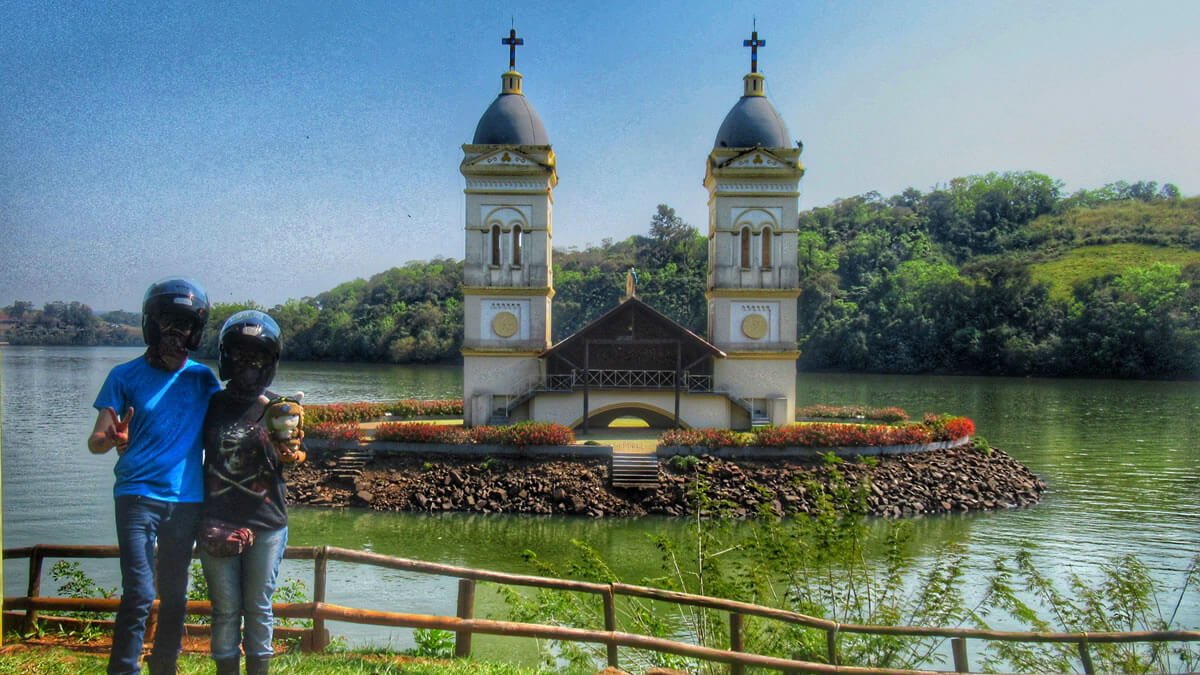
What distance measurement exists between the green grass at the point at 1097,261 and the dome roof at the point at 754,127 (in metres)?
51.9

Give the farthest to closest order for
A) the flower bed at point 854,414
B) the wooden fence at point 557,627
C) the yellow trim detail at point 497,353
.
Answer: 1. the flower bed at point 854,414
2. the yellow trim detail at point 497,353
3. the wooden fence at point 557,627

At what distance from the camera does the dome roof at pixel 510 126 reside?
2467 centimetres

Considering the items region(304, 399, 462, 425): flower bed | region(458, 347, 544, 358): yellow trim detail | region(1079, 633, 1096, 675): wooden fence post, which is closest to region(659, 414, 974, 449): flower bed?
region(458, 347, 544, 358): yellow trim detail

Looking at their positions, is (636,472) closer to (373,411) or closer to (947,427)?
(947,427)

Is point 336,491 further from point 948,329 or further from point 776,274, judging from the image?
point 948,329

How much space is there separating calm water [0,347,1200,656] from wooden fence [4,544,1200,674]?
79.3 inches

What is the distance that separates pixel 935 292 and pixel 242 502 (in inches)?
2737

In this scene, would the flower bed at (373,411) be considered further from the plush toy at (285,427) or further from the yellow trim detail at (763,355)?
the plush toy at (285,427)

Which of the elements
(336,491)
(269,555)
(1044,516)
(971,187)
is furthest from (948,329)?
(269,555)

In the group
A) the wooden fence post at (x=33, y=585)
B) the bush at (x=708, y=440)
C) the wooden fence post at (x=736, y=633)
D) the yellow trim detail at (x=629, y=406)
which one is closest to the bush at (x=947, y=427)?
the bush at (x=708, y=440)

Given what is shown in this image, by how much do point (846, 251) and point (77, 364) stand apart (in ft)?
200

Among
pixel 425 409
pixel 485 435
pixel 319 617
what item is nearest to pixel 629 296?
pixel 485 435

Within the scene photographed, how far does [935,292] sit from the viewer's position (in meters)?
68.8

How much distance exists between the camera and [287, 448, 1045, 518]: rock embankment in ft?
65.8
